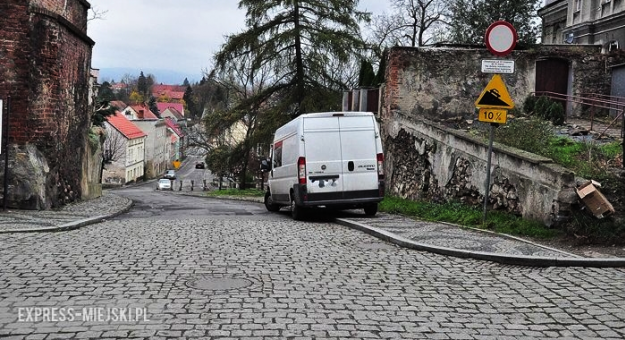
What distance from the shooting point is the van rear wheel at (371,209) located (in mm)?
14531

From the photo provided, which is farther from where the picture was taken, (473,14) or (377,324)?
(473,14)

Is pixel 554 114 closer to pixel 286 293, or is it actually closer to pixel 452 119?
pixel 452 119

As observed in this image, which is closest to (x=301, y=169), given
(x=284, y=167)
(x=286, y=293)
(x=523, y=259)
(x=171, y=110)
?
(x=284, y=167)

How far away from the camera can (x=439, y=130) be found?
15055 millimetres

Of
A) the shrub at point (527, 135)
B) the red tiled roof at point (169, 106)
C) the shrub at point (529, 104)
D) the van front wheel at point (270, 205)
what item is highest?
the red tiled roof at point (169, 106)

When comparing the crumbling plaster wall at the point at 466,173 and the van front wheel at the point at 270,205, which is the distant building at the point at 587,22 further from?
the van front wheel at the point at 270,205

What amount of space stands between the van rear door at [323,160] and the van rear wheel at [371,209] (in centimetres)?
95

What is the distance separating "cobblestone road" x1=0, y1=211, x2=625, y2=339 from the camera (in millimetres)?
5223

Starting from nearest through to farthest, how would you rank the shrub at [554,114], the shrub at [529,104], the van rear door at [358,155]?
the van rear door at [358,155] → the shrub at [554,114] → the shrub at [529,104]

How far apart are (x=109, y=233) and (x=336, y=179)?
539 cm

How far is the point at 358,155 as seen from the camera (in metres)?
14.1

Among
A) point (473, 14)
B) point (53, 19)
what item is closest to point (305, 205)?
point (53, 19)

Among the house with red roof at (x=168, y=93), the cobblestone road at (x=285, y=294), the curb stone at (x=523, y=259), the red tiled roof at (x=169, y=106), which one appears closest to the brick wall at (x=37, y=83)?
the cobblestone road at (x=285, y=294)

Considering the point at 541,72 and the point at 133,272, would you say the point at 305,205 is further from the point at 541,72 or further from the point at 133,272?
the point at 541,72
